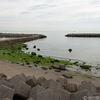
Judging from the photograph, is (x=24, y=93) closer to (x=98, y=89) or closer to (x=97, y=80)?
(x=98, y=89)

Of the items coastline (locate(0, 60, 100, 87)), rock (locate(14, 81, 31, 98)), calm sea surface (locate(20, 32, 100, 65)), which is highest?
rock (locate(14, 81, 31, 98))

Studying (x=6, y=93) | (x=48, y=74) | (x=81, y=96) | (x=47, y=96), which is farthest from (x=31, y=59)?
(x=81, y=96)

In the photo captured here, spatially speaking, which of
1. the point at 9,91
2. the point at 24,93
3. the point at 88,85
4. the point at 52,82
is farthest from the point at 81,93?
the point at 9,91

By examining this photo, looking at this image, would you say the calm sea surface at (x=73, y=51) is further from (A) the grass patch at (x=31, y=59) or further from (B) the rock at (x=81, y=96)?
(B) the rock at (x=81, y=96)

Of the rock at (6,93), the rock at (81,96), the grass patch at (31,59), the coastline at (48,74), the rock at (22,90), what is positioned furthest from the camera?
the grass patch at (31,59)

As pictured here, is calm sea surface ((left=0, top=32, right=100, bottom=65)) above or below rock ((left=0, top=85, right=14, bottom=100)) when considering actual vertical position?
below

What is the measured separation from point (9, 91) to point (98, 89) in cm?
376

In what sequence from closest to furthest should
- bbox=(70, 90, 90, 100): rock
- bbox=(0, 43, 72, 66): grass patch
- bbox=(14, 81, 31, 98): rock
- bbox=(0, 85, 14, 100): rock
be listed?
bbox=(70, 90, 90, 100): rock
bbox=(0, 85, 14, 100): rock
bbox=(14, 81, 31, 98): rock
bbox=(0, 43, 72, 66): grass patch

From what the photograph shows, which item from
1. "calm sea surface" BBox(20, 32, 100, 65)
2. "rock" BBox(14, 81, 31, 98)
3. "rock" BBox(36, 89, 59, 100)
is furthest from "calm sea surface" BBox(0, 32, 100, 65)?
"rock" BBox(36, 89, 59, 100)

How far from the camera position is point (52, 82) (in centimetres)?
537

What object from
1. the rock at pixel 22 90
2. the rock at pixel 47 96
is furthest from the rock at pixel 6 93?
the rock at pixel 47 96

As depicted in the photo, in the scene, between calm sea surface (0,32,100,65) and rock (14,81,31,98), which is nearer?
rock (14,81,31,98)

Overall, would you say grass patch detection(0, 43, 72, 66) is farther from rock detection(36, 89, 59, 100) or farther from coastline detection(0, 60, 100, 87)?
rock detection(36, 89, 59, 100)

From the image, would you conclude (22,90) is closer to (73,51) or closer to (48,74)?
(48,74)
